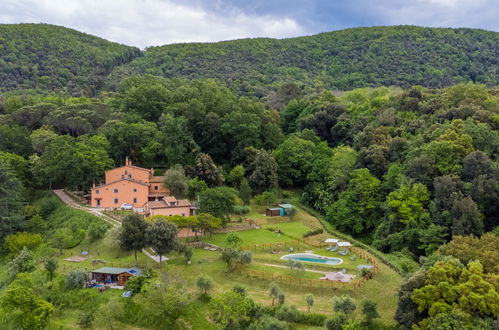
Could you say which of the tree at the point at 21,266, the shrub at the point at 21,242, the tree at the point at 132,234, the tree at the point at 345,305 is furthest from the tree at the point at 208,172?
the tree at the point at 345,305

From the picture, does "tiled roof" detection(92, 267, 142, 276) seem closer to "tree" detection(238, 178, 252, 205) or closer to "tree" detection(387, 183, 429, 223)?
"tree" detection(238, 178, 252, 205)

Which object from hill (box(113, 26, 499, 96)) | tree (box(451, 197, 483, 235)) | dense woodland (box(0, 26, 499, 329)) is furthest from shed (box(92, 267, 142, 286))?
hill (box(113, 26, 499, 96))

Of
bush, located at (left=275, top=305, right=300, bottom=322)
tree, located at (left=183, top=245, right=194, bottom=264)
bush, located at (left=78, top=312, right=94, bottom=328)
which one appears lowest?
bush, located at (left=78, top=312, right=94, bottom=328)

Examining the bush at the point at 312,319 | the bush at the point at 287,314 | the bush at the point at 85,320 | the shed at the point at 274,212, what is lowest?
the bush at the point at 85,320

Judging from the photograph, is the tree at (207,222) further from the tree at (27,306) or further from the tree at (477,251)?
the tree at (477,251)

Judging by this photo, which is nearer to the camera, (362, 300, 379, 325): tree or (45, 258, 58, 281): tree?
(362, 300, 379, 325): tree

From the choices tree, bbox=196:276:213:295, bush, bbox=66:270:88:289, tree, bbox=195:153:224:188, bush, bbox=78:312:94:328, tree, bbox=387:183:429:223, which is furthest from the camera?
tree, bbox=195:153:224:188

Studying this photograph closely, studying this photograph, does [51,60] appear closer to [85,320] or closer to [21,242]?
[21,242]
